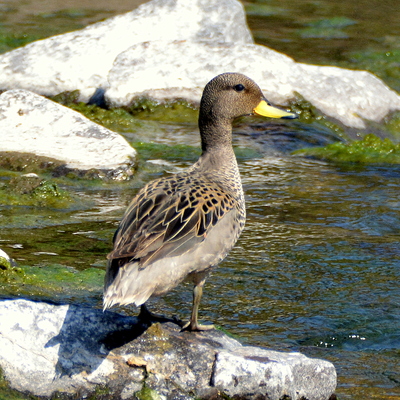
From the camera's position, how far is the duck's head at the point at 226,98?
16.3 ft

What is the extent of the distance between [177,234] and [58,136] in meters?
4.69

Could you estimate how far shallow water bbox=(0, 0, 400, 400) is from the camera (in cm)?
470

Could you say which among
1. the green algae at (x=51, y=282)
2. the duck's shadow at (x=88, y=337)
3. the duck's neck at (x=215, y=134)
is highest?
the duck's neck at (x=215, y=134)

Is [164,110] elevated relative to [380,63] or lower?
elevated

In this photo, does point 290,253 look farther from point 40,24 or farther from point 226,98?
point 40,24

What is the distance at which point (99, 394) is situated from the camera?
11.5 ft

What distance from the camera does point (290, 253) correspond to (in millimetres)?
6082

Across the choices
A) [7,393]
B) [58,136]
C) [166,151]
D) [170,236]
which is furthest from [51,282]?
[166,151]

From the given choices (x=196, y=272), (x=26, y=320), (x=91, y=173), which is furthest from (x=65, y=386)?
(x=91, y=173)

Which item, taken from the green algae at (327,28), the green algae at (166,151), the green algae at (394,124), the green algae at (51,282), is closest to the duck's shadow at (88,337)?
the green algae at (51,282)

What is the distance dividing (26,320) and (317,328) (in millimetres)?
1986

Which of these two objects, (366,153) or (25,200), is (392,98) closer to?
(366,153)

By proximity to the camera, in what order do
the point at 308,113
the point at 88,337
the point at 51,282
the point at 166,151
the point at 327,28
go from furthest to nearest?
the point at 327,28 → the point at 308,113 → the point at 166,151 → the point at 51,282 → the point at 88,337

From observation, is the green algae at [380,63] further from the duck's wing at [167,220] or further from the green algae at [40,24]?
the duck's wing at [167,220]
